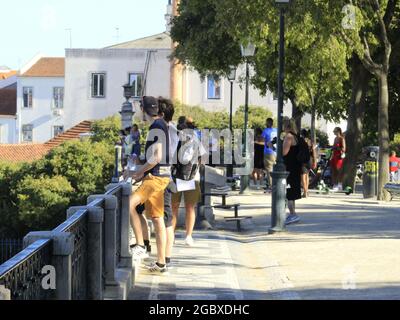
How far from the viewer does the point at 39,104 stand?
264 ft

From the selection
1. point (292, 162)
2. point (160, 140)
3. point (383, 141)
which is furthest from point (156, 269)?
point (383, 141)

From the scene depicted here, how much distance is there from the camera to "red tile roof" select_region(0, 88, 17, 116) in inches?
3346

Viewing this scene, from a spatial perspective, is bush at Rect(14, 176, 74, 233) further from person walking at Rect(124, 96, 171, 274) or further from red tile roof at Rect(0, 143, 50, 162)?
person walking at Rect(124, 96, 171, 274)

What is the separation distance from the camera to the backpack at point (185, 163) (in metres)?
12.9

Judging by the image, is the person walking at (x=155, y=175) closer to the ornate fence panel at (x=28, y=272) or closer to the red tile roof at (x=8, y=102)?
the ornate fence panel at (x=28, y=272)

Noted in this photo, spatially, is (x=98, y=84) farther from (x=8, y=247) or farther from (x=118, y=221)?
(x=118, y=221)

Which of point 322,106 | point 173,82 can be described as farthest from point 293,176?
point 173,82

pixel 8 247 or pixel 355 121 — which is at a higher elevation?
pixel 355 121

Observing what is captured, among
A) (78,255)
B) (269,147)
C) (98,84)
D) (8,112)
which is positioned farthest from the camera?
(8,112)

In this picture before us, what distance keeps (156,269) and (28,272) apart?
5.81 m

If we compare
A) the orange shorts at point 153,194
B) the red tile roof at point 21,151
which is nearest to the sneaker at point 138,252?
the orange shorts at point 153,194

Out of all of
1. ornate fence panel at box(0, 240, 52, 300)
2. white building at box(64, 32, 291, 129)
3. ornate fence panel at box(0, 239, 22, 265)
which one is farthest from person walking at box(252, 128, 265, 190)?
white building at box(64, 32, 291, 129)

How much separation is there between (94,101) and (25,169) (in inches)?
1172

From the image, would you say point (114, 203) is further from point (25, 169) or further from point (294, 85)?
point (25, 169)
